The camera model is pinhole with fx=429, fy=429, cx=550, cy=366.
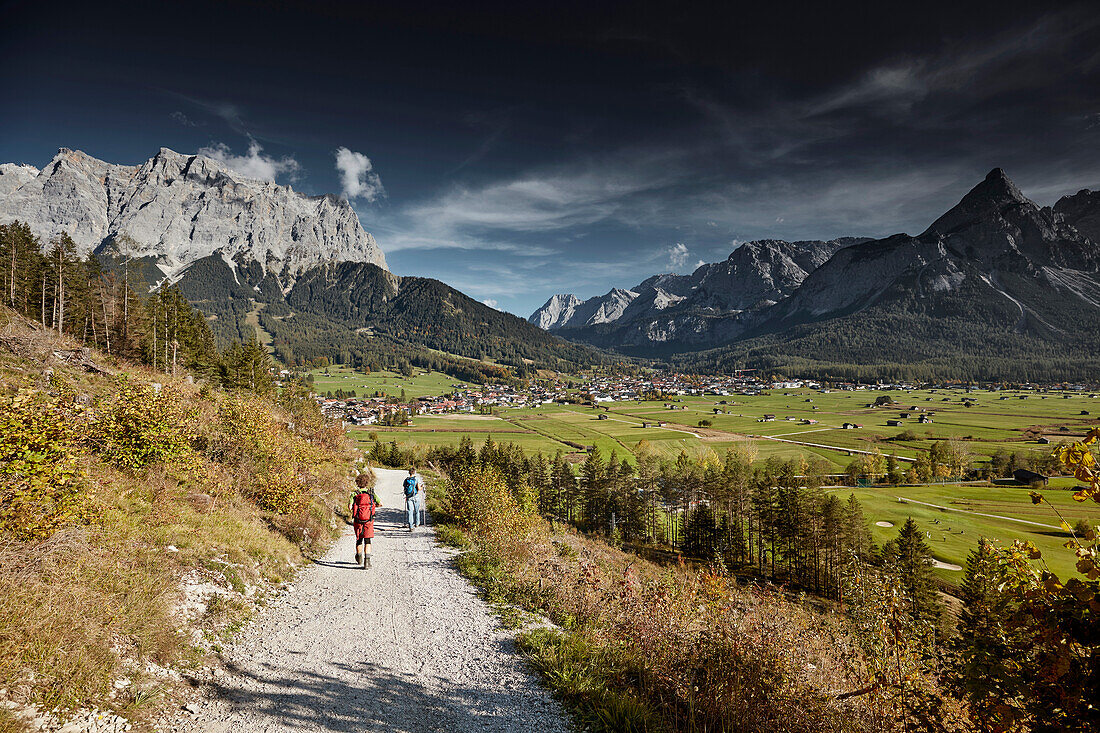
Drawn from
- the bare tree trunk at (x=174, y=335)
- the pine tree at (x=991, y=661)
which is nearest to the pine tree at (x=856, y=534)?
the pine tree at (x=991, y=661)

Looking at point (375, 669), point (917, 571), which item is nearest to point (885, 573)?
point (375, 669)

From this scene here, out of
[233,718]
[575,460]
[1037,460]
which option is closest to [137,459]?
[233,718]

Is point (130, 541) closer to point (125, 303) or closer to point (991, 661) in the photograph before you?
point (991, 661)

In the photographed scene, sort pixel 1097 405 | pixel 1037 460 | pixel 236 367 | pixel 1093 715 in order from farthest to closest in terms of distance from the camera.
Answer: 1. pixel 1097 405
2. pixel 1037 460
3. pixel 236 367
4. pixel 1093 715

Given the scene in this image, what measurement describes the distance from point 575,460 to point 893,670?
8656 centimetres

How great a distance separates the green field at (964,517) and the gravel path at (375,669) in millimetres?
48635

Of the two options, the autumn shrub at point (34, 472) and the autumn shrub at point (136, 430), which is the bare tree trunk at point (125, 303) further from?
the autumn shrub at point (34, 472)

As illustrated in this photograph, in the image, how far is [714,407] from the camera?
17838 cm

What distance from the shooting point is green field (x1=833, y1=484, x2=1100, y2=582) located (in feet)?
141

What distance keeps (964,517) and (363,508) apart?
7567 cm

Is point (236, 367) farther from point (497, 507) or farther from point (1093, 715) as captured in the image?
point (1093, 715)

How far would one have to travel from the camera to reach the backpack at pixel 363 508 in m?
12.5

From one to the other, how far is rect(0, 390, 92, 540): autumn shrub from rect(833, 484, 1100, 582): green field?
55.2m

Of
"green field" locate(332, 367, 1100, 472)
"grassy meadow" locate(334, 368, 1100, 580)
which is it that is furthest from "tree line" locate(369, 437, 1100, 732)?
"green field" locate(332, 367, 1100, 472)
